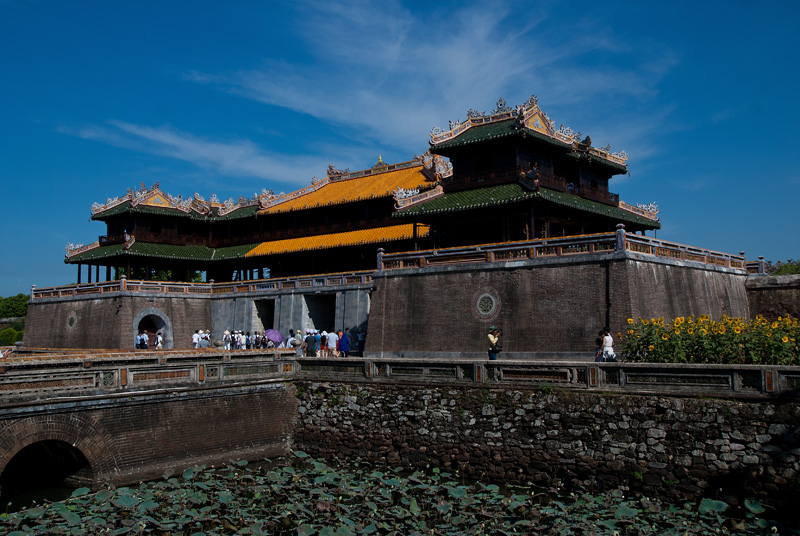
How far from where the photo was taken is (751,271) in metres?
28.7

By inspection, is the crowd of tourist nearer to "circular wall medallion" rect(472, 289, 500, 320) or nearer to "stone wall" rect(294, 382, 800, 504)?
"circular wall medallion" rect(472, 289, 500, 320)

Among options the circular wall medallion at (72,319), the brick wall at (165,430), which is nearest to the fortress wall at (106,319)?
the circular wall medallion at (72,319)

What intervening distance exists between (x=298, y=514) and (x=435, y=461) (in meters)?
5.39

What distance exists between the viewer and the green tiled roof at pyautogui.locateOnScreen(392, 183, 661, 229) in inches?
1085

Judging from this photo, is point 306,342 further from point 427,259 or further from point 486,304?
point 486,304

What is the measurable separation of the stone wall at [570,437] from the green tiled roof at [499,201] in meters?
10.9

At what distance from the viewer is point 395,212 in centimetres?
3041

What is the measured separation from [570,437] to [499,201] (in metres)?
13.4

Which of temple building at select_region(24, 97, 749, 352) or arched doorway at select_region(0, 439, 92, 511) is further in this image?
temple building at select_region(24, 97, 749, 352)

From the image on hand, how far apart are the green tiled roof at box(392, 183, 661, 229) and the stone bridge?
10.3m

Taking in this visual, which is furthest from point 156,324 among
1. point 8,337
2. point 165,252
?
point 8,337

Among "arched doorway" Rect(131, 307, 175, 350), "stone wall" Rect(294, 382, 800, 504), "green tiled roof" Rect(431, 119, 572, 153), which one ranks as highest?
"green tiled roof" Rect(431, 119, 572, 153)

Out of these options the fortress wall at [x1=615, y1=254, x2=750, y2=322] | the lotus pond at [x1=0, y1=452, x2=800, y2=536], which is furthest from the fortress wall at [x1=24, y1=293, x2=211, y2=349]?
the fortress wall at [x1=615, y1=254, x2=750, y2=322]

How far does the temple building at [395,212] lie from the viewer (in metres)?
29.6
